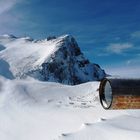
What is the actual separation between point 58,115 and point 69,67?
135473 mm

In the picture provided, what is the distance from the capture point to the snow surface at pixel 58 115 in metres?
13.1

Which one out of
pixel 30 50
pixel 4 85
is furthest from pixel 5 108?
pixel 30 50

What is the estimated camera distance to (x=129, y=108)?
48.7 feet

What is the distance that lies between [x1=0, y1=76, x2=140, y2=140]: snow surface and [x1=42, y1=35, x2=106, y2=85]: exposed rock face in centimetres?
11079

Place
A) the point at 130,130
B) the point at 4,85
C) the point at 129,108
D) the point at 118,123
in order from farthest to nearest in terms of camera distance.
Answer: the point at 4,85
the point at 129,108
the point at 118,123
the point at 130,130

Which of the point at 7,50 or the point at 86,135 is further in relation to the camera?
the point at 7,50

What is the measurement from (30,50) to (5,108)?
12555 centimetres

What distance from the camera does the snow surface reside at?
1315cm

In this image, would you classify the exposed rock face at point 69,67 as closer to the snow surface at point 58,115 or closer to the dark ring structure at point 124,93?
the snow surface at point 58,115

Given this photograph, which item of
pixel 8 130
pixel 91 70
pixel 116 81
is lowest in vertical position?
pixel 8 130

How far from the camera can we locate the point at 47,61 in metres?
142

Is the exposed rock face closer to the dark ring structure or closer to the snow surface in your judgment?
the snow surface

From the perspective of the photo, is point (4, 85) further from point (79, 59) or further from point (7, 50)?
point (79, 59)

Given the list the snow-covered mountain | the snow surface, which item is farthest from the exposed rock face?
the snow surface
